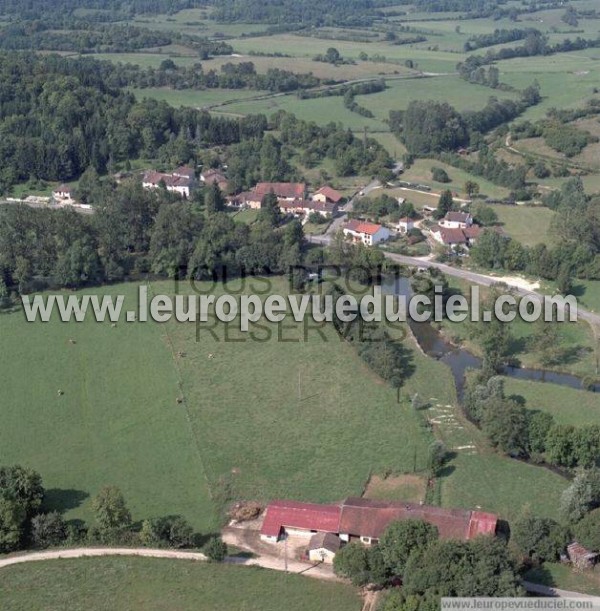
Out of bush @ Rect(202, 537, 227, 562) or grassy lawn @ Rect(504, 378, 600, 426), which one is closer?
bush @ Rect(202, 537, 227, 562)

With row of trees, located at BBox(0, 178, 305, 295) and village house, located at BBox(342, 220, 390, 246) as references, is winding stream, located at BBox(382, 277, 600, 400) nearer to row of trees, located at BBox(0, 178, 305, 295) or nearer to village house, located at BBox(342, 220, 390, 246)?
row of trees, located at BBox(0, 178, 305, 295)

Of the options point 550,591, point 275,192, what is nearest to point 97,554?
point 550,591

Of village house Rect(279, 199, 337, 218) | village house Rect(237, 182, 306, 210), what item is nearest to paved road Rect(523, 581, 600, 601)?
village house Rect(279, 199, 337, 218)

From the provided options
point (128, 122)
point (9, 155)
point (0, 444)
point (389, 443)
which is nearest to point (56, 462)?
point (0, 444)

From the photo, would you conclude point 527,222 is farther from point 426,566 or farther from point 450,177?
point 426,566

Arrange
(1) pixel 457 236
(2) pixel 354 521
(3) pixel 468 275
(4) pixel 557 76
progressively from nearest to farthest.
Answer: (2) pixel 354 521
(3) pixel 468 275
(1) pixel 457 236
(4) pixel 557 76

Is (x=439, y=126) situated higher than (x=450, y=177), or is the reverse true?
(x=439, y=126)
